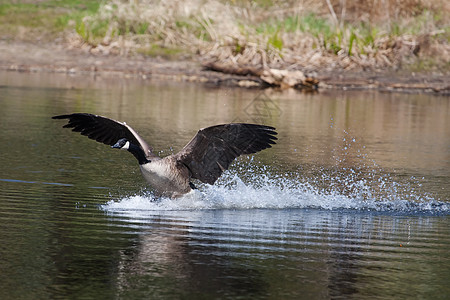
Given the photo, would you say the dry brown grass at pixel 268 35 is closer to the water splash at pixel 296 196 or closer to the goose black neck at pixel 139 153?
Answer: the water splash at pixel 296 196

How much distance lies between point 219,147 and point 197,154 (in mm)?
270

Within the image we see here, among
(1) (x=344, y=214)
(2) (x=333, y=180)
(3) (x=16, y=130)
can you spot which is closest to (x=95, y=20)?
(3) (x=16, y=130)

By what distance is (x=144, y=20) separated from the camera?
1248 inches

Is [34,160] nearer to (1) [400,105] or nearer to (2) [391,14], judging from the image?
(1) [400,105]

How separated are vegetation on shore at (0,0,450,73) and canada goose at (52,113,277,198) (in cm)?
1844

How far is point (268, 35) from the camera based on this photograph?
29.5m

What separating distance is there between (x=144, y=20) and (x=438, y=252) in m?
24.6

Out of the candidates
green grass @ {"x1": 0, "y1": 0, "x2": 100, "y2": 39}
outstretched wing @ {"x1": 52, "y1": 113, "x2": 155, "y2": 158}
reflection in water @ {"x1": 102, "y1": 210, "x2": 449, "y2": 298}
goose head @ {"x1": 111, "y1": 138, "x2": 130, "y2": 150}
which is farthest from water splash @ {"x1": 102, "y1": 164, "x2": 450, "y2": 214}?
green grass @ {"x1": 0, "y1": 0, "x2": 100, "y2": 39}

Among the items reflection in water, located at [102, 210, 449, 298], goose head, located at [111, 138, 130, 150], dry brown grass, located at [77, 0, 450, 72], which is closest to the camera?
reflection in water, located at [102, 210, 449, 298]

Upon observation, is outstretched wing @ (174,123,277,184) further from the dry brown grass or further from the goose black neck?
the dry brown grass

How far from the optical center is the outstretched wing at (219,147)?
1012 centimetres

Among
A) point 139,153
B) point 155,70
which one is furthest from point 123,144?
point 155,70

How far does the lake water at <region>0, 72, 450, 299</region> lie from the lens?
6.86 metres

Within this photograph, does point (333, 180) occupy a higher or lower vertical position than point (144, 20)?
lower
